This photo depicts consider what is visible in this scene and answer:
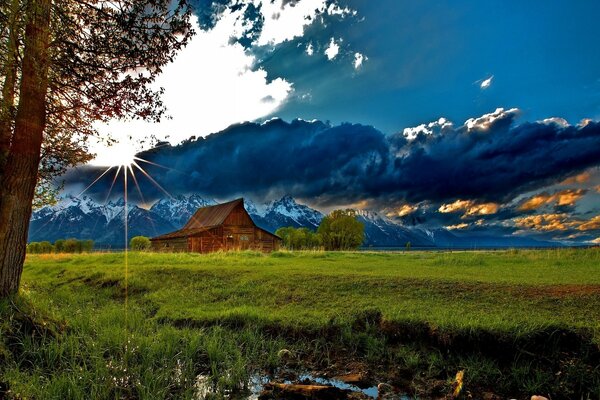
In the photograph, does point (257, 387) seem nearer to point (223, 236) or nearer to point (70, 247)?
point (223, 236)

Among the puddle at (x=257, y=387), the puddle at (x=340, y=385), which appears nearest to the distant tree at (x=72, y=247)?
the puddle at (x=257, y=387)

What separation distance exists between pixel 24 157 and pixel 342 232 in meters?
80.4

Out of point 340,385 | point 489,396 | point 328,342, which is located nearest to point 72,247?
point 328,342

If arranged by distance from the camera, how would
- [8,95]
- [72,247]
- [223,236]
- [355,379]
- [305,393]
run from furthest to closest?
[72,247]
[223,236]
[8,95]
[355,379]
[305,393]

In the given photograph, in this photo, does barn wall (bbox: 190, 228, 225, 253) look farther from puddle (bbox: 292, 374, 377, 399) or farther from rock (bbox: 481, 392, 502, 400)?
rock (bbox: 481, 392, 502, 400)

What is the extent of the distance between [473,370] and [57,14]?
11.8m

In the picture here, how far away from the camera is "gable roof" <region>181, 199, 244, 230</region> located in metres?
50.4

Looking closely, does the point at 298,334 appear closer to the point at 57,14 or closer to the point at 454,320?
the point at 454,320

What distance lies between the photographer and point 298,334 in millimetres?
7832

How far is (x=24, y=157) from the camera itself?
823 cm

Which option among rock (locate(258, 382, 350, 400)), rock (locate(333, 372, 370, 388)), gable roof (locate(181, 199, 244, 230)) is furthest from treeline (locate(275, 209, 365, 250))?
rock (locate(258, 382, 350, 400))

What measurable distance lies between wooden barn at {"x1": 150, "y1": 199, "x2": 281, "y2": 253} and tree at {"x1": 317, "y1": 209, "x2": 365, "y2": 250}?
117 ft

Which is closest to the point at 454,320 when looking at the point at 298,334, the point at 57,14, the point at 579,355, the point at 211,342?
the point at 579,355

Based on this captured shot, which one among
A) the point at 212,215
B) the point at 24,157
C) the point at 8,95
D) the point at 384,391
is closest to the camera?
the point at 384,391
